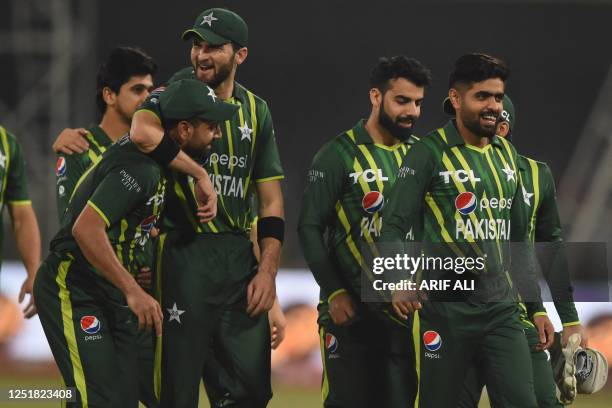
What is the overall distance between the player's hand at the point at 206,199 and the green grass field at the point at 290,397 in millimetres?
4286

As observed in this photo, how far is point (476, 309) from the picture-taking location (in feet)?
18.4

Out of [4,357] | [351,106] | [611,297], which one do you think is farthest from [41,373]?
[351,106]

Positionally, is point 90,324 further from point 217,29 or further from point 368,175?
point 368,175

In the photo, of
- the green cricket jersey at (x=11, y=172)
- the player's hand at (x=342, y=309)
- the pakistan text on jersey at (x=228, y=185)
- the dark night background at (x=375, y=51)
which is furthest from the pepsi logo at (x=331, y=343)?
the dark night background at (x=375, y=51)

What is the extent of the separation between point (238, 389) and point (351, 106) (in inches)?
504

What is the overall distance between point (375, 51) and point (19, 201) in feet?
37.5

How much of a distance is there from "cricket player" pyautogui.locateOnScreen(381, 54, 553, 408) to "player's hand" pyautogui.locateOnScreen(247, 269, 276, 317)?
0.63m

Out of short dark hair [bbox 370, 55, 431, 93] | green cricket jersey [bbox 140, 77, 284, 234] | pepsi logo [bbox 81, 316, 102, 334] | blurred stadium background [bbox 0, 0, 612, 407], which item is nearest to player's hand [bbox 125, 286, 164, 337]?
pepsi logo [bbox 81, 316, 102, 334]

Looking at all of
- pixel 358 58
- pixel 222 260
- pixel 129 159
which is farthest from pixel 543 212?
pixel 358 58

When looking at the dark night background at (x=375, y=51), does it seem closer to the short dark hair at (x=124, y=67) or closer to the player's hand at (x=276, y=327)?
the short dark hair at (x=124, y=67)

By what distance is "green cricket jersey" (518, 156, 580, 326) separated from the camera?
6.17 m

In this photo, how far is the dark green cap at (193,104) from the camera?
5203 mm

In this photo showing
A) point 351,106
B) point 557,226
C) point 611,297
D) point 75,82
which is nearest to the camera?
point 557,226

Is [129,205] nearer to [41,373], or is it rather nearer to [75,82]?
[41,373]
